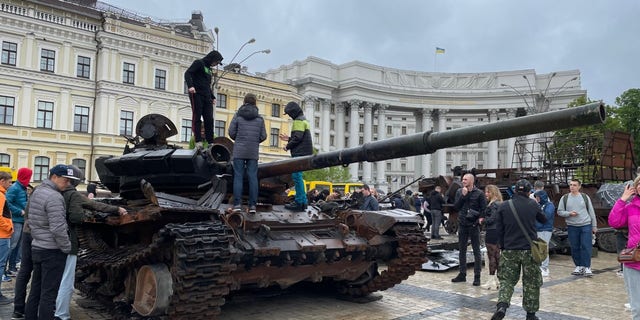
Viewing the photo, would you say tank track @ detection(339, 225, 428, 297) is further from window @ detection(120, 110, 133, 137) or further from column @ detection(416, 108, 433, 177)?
column @ detection(416, 108, 433, 177)

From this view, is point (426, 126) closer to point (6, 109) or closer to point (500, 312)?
point (6, 109)

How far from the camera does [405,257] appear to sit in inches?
292

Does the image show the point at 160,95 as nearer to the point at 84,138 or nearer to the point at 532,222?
the point at 84,138

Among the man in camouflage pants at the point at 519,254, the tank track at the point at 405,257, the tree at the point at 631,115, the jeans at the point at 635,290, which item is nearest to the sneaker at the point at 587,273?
the man in camouflage pants at the point at 519,254

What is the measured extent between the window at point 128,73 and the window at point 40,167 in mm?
7430

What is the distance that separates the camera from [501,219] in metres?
6.91

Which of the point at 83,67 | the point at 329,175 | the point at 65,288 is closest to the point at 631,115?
the point at 329,175

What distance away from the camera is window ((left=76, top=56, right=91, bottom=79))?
35441mm

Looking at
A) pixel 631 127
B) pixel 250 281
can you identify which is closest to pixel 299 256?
pixel 250 281

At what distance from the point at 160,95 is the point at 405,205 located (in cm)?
2475

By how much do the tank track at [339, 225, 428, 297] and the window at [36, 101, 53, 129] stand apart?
105 ft

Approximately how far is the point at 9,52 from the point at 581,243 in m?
33.7

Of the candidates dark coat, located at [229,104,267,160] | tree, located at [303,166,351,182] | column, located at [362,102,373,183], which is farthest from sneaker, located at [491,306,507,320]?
column, located at [362,102,373,183]

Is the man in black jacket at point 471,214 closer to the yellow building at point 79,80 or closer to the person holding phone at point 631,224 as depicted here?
the person holding phone at point 631,224
